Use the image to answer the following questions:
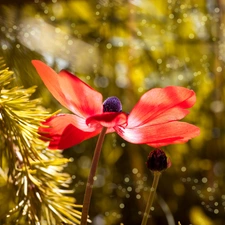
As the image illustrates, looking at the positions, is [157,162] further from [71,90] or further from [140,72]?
[140,72]

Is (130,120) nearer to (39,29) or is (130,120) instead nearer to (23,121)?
(23,121)

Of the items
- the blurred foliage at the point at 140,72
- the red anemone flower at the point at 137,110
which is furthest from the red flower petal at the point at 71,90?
the blurred foliage at the point at 140,72

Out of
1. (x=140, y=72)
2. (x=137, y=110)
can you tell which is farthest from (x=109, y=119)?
(x=140, y=72)

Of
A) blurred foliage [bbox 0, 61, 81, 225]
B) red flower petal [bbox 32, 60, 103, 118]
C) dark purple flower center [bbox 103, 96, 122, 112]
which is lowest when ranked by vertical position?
blurred foliage [bbox 0, 61, 81, 225]

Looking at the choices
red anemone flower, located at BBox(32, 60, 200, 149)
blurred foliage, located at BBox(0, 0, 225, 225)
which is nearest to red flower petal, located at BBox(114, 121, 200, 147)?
red anemone flower, located at BBox(32, 60, 200, 149)

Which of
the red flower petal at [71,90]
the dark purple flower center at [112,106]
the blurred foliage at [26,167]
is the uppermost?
the red flower petal at [71,90]

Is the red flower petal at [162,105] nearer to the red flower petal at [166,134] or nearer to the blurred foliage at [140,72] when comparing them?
the red flower petal at [166,134]

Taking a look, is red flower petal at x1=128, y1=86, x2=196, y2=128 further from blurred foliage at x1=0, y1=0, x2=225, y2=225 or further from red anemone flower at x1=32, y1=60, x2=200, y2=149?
blurred foliage at x1=0, y1=0, x2=225, y2=225

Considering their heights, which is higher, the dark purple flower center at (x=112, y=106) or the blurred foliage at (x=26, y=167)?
the dark purple flower center at (x=112, y=106)
